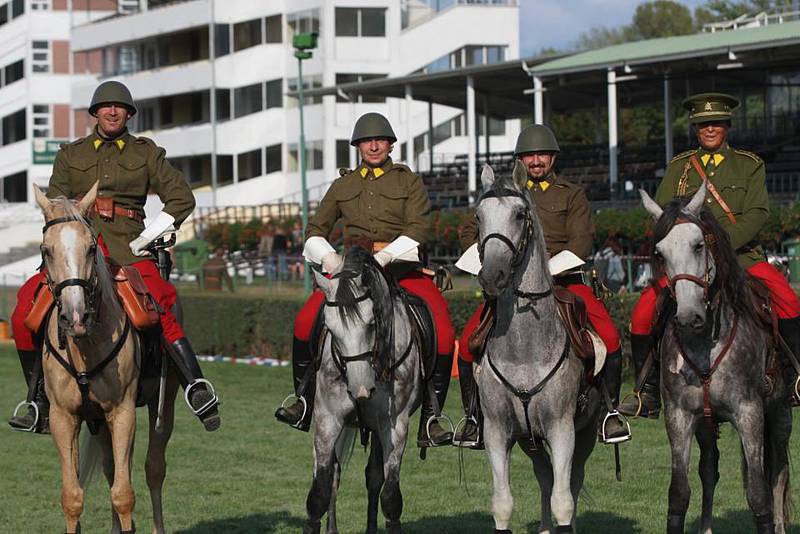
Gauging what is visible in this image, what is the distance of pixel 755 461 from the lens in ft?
30.3

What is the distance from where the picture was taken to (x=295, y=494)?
1344 centimetres

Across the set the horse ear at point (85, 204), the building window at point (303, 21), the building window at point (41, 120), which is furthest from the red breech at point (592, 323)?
the building window at point (41, 120)

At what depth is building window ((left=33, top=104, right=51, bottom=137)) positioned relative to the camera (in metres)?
70.3

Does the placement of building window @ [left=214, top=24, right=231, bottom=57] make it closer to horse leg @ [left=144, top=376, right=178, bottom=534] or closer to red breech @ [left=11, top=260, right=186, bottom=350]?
horse leg @ [left=144, top=376, right=178, bottom=534]

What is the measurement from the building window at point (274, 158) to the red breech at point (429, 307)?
48.7 metres

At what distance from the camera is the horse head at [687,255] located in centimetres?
869

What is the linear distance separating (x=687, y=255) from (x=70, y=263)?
370 centimetres

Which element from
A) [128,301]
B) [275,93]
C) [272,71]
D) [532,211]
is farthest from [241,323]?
[272,71]

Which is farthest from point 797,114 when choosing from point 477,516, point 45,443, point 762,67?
point 477,516

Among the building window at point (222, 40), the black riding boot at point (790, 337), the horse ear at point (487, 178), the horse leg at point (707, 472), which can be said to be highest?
the building window at point (222, 40)

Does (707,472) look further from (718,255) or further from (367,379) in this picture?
(367,379)

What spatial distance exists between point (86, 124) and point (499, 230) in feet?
212

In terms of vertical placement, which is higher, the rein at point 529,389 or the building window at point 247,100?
the building window at point 247,100

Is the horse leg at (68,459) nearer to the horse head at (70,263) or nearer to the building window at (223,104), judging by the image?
the horse head at (70,263)
